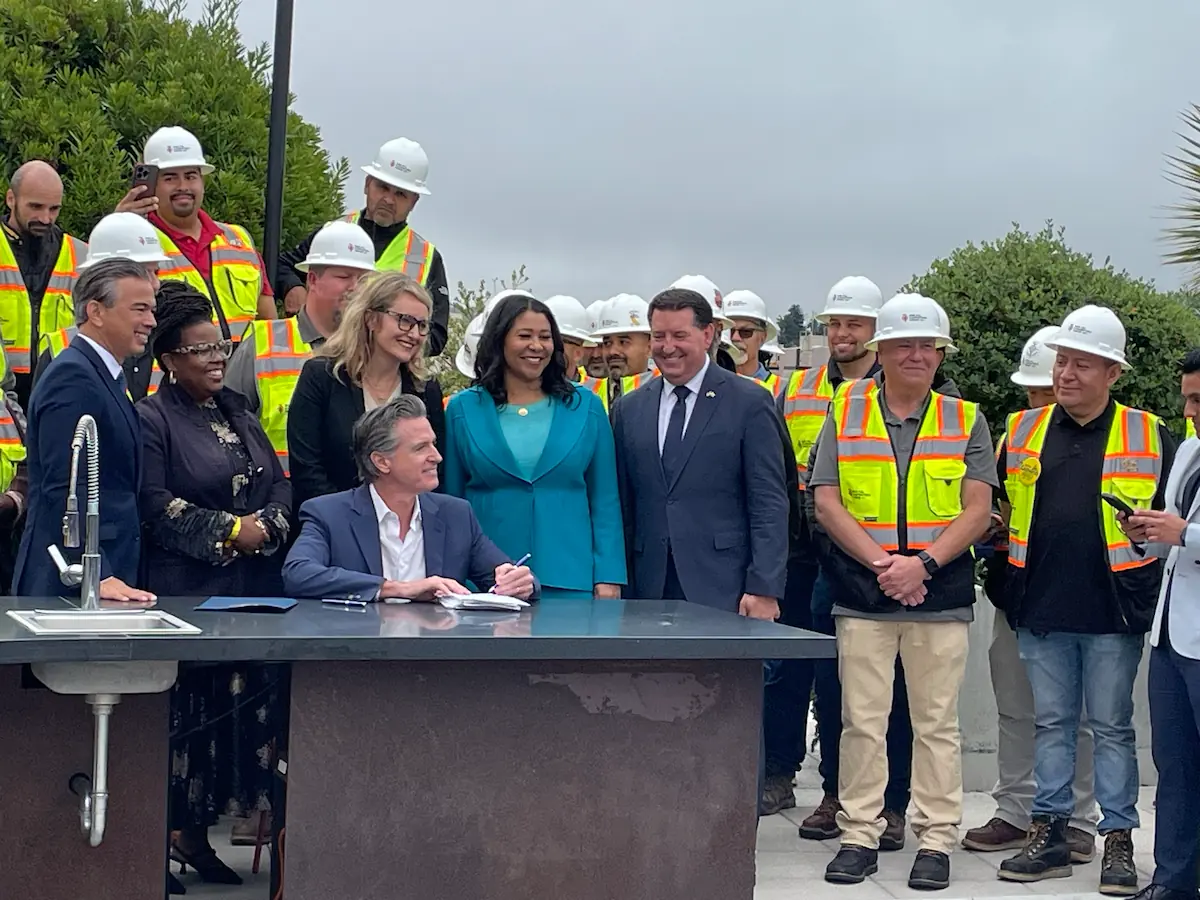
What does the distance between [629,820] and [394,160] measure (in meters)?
4.12

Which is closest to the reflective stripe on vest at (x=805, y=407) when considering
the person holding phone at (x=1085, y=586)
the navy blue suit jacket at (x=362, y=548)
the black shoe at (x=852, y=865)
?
the person holding phone at (x=1085, y=586)

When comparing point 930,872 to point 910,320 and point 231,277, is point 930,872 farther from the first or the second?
point 231,277

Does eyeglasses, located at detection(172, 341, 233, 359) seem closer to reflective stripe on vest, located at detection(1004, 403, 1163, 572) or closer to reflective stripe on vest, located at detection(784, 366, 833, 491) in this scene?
reflective stripe on vest, located at detection(784, 366, 833, 491)

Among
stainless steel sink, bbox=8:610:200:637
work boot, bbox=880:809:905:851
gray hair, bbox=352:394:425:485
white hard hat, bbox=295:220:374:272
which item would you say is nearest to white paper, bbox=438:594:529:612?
gray hair, bbox=352:394:425:485

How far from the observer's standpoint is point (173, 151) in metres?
7.38

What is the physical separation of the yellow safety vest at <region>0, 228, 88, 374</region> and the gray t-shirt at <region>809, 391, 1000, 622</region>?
320 centimetres

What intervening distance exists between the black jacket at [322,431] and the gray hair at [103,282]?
33.5 inches

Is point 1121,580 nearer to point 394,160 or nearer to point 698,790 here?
point 698,790

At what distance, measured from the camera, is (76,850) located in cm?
466

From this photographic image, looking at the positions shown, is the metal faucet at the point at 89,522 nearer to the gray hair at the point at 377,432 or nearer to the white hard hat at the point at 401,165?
the gray hair at the point at 377,432

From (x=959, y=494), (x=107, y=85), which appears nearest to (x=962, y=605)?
(x=959, y=494)

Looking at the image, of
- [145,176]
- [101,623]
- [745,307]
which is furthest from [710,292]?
[101,623]

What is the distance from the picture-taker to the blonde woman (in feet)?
19.8

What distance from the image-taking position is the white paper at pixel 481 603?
5102mm
